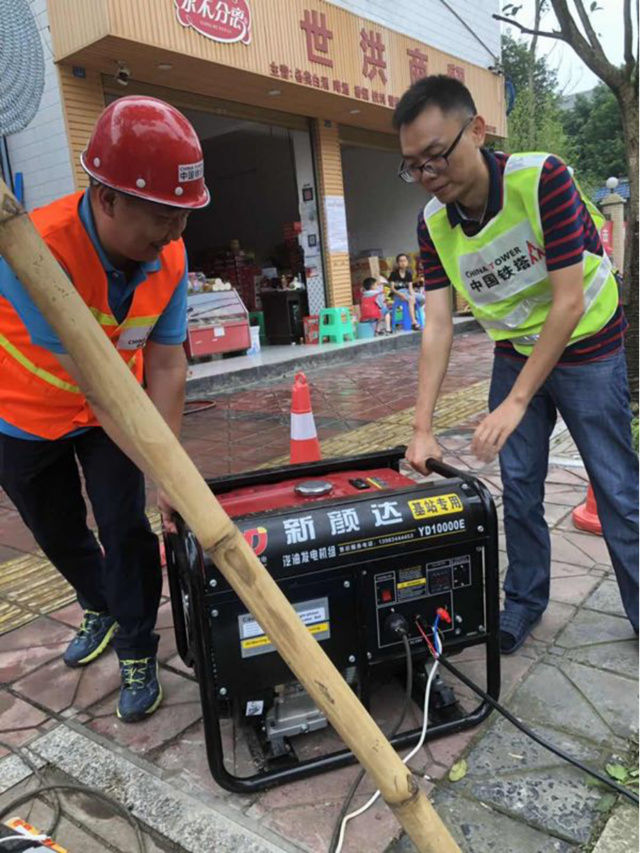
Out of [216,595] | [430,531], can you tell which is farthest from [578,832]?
[216,595]

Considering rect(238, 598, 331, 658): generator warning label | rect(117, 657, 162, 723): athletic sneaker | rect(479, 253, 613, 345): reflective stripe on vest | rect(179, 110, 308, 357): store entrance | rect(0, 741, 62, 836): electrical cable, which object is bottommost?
→ rect(0, 741, 62, 836): electrical cable

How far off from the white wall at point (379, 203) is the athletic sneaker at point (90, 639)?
50.5 ft

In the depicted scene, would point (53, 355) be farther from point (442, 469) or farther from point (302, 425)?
point (302, 425)

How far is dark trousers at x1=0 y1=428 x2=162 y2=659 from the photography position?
220 centimetres

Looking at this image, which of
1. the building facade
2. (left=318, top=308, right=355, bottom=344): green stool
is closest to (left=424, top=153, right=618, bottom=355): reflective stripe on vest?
the building facade

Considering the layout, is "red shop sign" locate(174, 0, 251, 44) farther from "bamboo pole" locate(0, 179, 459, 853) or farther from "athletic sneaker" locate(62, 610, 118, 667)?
"bamboo pole" locate(0, 179, 459, 853)

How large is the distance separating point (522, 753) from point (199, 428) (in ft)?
16.7

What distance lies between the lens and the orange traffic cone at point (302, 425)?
345 centimetres

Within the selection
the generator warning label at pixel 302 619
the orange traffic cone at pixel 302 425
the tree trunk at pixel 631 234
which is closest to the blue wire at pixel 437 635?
the generator warning label at pixel 302 619

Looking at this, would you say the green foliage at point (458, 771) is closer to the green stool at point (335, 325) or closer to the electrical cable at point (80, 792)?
the electrical cable at point (80, 792)

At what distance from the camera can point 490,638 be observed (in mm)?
2047

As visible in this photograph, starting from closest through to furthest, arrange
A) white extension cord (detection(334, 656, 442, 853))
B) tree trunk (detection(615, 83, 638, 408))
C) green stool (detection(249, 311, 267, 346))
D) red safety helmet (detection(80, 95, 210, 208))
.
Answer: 1. red safety helmet (detection(80, 95, 210, 208))
2. white extension cord (detection(334, 656, 442, 853))
3. tree trunk (detection(615, 83, 638, 408))
4. green stool (detection(249, 311, 267, 346))

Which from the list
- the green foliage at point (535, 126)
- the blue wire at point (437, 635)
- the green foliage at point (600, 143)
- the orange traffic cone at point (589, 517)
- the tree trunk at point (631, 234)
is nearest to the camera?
the blue wire at point (437, 635)

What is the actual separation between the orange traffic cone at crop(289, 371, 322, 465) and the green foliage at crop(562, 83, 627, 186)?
3655 cm
